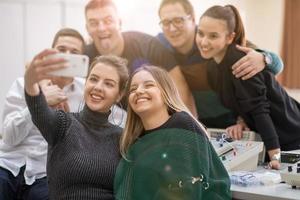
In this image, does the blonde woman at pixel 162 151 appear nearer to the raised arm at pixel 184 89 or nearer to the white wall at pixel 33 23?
the raised arm at pixel 184 89

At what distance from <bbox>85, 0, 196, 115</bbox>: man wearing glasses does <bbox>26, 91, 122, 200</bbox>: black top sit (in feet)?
2.57

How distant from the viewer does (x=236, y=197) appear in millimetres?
1631

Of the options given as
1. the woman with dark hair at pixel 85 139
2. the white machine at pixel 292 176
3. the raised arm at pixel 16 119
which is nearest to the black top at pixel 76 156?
the woman with dark hair at pixel 85 139

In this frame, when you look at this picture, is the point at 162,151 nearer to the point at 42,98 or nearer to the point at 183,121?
the point at 183,121

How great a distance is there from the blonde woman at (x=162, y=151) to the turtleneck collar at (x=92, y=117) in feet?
0.42

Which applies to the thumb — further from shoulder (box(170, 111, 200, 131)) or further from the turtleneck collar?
the turtleneck collar

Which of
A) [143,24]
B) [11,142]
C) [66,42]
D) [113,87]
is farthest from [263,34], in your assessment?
[11,142]

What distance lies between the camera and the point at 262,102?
2.13m

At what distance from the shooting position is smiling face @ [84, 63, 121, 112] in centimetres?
177

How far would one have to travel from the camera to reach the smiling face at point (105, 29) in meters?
2.47

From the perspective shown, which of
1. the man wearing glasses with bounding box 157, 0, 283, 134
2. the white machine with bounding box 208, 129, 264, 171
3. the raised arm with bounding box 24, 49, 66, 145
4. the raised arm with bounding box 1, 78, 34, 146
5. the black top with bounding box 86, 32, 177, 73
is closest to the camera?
the raised arm with bounding box 24, 49, 66, 145

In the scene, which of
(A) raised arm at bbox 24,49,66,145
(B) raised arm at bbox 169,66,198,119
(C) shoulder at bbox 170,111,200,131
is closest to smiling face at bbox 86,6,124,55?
(B) raised arm at bbox 169,66,198,119

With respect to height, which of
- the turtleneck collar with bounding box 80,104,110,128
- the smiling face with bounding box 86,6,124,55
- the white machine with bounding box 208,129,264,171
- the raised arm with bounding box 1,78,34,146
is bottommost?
the white machine with bounding box 208,129,264,171

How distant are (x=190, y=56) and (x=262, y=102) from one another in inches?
18.9
